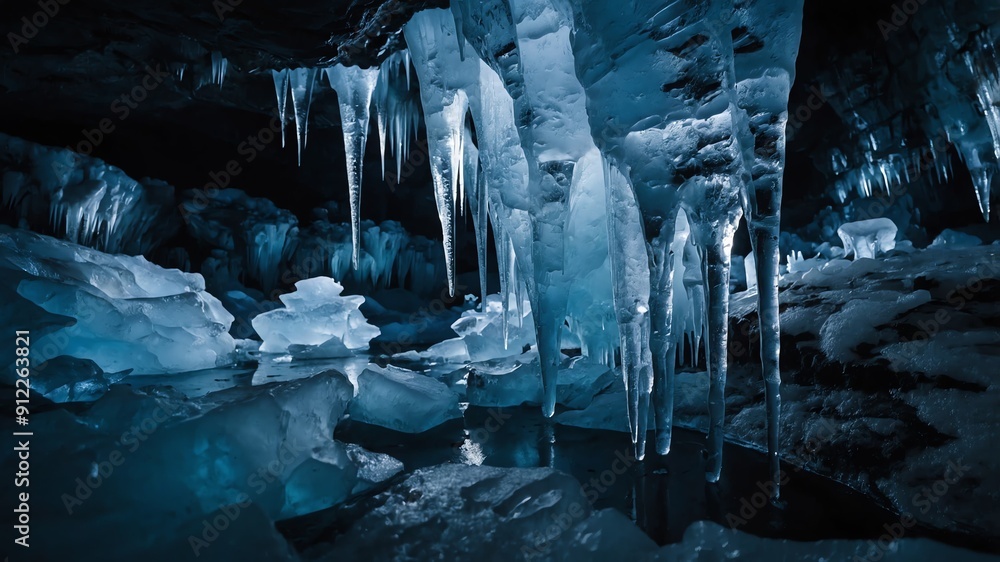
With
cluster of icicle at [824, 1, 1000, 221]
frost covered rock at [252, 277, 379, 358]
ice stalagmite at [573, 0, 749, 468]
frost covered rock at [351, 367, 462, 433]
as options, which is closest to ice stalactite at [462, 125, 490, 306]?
frost covered rock at [351, 367, 462, 433]

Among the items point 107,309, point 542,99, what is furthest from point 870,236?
point 107,309

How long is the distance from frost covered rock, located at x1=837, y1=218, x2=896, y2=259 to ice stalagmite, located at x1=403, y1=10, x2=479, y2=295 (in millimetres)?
10091

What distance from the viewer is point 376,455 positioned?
3041mm

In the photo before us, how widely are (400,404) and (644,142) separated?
287cm

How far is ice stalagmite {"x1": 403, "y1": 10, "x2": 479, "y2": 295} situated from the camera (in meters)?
4.72

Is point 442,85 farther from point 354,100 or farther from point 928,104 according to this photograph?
point 928,104

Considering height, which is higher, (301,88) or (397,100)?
(397,100)

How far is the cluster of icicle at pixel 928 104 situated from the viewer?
320 inches

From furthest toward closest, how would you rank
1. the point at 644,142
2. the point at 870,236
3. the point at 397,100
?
the point at 870,236 < the point at 397,100 < the point at 644,142

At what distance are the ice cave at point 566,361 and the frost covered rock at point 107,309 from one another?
0.05 metres

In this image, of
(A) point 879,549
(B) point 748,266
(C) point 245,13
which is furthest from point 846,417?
(B) point 748,266

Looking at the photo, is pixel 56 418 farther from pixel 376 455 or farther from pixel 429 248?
pixel 429 248

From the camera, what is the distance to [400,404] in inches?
165

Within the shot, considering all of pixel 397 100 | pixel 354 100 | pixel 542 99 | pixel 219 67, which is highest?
pixel 219 67
